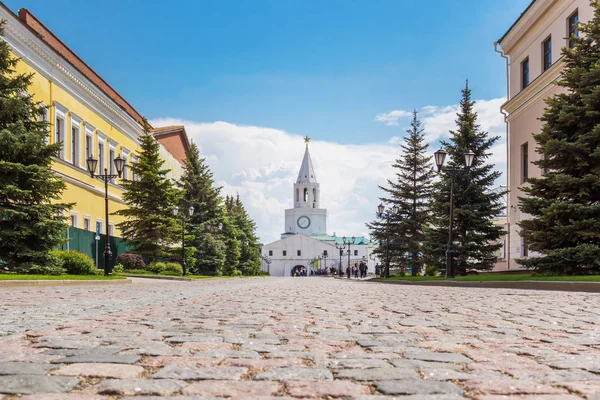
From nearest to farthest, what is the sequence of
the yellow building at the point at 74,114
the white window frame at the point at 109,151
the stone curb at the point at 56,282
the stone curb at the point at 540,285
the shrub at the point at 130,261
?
the stone curb at the point at 540,285 < the stone curb at the point at 56,282 < the yellow building at the point at 74,114 < the shrub at the point at 130,261 < the white window frame at the point at 109,151

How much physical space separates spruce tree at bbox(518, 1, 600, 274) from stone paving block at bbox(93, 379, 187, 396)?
17458mm

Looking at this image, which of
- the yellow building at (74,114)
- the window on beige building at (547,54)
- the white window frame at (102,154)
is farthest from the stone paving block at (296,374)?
the white window frame at (102,154)

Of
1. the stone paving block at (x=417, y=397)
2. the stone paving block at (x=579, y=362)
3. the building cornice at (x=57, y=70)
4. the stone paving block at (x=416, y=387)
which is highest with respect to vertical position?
the building cornice at (x=57, y=70)

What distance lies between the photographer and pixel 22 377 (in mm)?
3498

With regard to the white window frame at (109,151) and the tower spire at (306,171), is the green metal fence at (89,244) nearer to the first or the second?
the white window frame at (109,151)

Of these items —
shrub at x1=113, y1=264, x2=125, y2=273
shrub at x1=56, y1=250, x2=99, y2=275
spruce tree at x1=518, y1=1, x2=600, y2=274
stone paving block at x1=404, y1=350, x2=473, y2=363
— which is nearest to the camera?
stone paving block at x1=404, y1=350, x2=473, y2=363

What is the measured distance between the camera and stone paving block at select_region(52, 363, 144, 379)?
363cm

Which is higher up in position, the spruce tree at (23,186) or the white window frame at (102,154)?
the white window frame at (102,154)

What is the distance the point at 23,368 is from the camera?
150 inches

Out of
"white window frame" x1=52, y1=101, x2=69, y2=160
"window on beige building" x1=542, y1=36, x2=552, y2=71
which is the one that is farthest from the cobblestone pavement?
"white window frame" x1=52, y1=101, x2=69, y2=160

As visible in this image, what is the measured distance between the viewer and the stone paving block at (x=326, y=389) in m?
3.20

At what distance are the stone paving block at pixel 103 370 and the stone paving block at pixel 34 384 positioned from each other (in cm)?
17

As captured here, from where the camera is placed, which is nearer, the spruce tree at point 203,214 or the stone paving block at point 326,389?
the stone paving block at point 326,389

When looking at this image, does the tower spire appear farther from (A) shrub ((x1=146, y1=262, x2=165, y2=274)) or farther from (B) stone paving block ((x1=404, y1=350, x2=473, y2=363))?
(B) stone paving block ((x1=404, y1=350, x2=473, y2=363))
